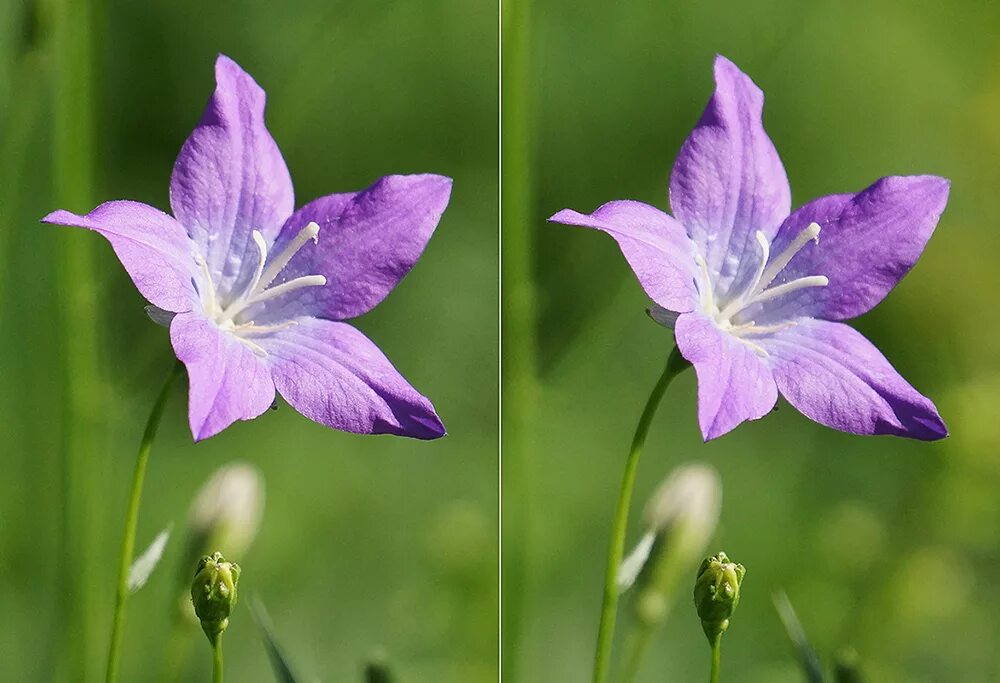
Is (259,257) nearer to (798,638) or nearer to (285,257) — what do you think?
(285,257)

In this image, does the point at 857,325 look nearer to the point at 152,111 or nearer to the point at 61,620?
the point at 152,111

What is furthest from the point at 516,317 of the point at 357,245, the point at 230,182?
the point at 230,182

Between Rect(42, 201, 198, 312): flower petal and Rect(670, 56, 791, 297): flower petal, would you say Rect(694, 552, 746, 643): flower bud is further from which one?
Rect(42, 201, 198, 312): flower petal

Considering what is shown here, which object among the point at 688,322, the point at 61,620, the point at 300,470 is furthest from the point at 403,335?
the point at 61,620

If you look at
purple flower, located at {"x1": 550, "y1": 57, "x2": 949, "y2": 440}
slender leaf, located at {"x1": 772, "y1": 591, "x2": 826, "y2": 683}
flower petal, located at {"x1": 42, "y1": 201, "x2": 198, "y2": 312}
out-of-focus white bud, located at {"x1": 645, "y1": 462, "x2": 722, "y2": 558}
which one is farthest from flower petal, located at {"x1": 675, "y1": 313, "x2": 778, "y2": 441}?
flower petal, located at {"x1": 42, "y1": 201, "x2": 198, "y2": 312}

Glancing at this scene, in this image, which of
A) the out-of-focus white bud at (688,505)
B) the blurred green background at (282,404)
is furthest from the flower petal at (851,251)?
the blurred green background at (282,404)
